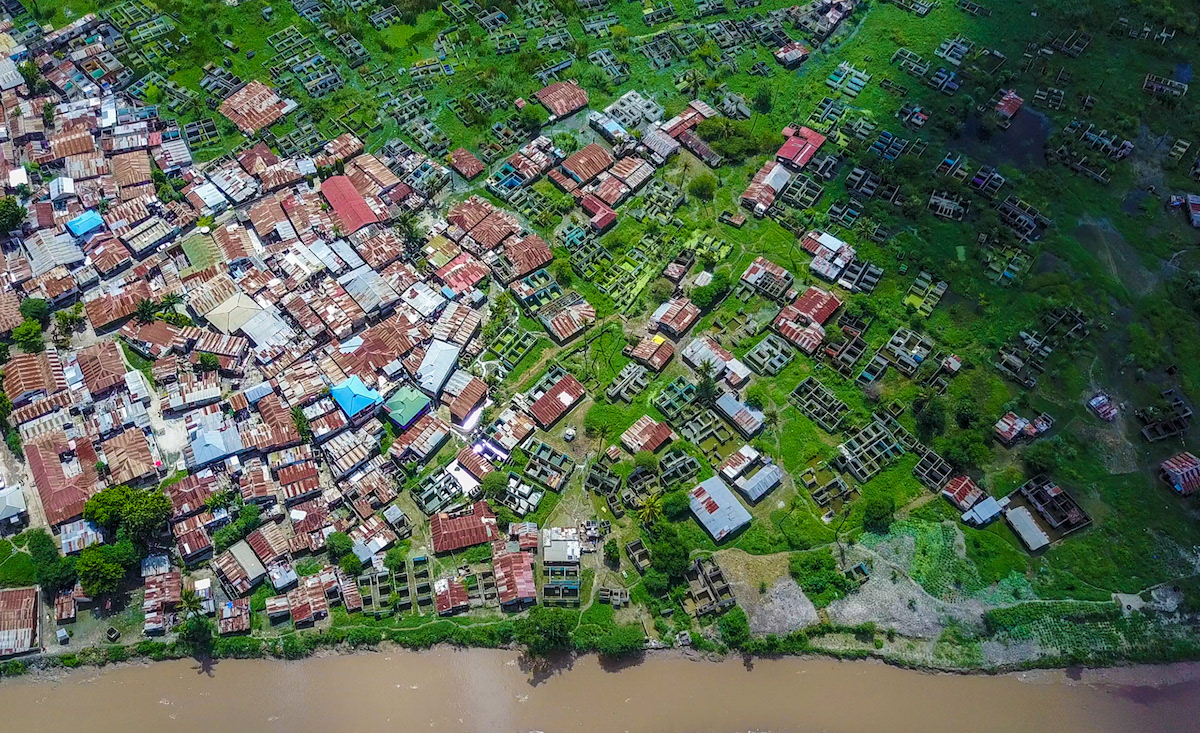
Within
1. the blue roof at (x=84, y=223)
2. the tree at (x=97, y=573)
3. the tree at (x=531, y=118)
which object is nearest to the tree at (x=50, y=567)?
the tree at (x=97, y=573)

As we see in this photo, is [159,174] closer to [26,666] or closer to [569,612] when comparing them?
[26,666]

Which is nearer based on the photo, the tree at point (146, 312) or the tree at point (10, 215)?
the tree at point (146, 312)

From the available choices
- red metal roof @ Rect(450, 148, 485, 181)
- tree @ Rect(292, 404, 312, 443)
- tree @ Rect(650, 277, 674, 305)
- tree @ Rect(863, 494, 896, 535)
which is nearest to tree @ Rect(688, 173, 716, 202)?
tree @ Rect(650, 277, 674, 305)

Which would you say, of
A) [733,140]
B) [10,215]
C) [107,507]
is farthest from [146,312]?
[733,140]

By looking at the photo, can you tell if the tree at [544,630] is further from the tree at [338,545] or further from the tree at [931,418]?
the tree at [931,418]

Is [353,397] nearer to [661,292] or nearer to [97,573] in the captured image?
[97,573]

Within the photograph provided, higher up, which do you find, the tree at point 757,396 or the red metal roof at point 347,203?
the tree at point 757,396

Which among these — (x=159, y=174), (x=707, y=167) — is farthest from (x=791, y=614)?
(x=159, y=174)
